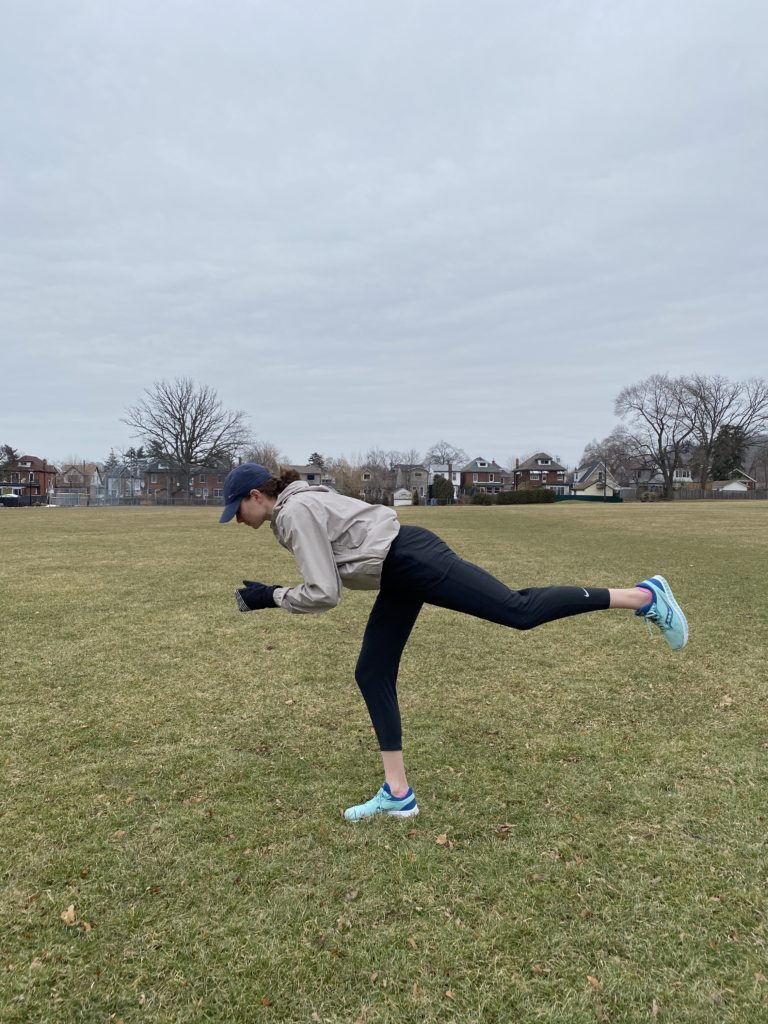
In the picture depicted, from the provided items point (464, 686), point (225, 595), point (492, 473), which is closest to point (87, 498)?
point (492, 473)

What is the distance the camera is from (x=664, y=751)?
410cm

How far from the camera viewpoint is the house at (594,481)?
98575 millimetres

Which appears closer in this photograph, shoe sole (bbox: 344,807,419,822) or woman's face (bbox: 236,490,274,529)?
woman's face (bbox: 236,490,274,529)

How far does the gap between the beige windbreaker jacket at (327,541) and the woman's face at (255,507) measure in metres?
0.05

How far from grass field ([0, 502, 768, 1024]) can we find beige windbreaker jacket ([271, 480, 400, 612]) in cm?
128

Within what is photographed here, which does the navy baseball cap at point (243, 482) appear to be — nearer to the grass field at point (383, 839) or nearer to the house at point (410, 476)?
the grass field at point (383, 839)

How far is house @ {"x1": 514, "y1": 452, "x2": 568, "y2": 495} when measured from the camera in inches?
4481

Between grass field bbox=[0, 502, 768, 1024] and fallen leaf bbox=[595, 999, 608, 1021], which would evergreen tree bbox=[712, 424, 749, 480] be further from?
fallen leaf bbox=[595, 999, 608, 1021]

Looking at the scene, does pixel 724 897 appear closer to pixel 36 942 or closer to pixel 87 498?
pixel 36 942

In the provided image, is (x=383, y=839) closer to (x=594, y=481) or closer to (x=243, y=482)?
(x=243, y=482)

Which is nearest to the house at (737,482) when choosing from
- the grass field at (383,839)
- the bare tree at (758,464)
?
the bare tree at (758,464)

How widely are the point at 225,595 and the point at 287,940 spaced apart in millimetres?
7964

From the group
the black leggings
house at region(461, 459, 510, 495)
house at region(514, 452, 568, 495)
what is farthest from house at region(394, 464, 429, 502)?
the black leggings

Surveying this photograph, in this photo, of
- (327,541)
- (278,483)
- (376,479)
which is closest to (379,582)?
(327,541)
